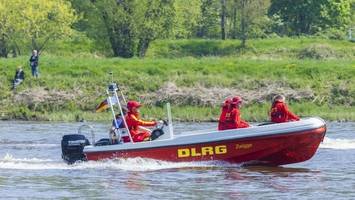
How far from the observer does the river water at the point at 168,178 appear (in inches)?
898

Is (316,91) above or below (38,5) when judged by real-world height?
below

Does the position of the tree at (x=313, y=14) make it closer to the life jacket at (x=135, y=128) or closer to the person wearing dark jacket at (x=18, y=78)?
the person wearing dark jacket at (x=18, y=78)

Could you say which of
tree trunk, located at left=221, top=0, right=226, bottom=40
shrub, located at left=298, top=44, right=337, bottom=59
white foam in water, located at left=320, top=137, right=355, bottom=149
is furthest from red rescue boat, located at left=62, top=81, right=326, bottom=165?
tree trunk, located at left=221, top=0, right=226, bottom=40

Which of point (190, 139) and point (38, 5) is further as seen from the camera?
point (38, 5)

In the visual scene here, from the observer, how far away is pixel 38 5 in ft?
203

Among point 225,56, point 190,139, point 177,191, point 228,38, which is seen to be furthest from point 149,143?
point 228,38

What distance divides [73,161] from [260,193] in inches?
255

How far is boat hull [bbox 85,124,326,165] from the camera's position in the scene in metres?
26.7

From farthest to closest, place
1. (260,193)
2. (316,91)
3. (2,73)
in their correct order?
(2,73) → (316,91) → (260,193)

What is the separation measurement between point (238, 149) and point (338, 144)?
7068 mm

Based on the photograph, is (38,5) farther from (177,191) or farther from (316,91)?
(177,191)

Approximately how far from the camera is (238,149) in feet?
88.1

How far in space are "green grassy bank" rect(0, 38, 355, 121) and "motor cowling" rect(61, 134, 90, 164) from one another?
16590 millimetres

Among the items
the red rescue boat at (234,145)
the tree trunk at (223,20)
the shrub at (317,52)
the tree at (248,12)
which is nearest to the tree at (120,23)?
the tree at (248,12)
